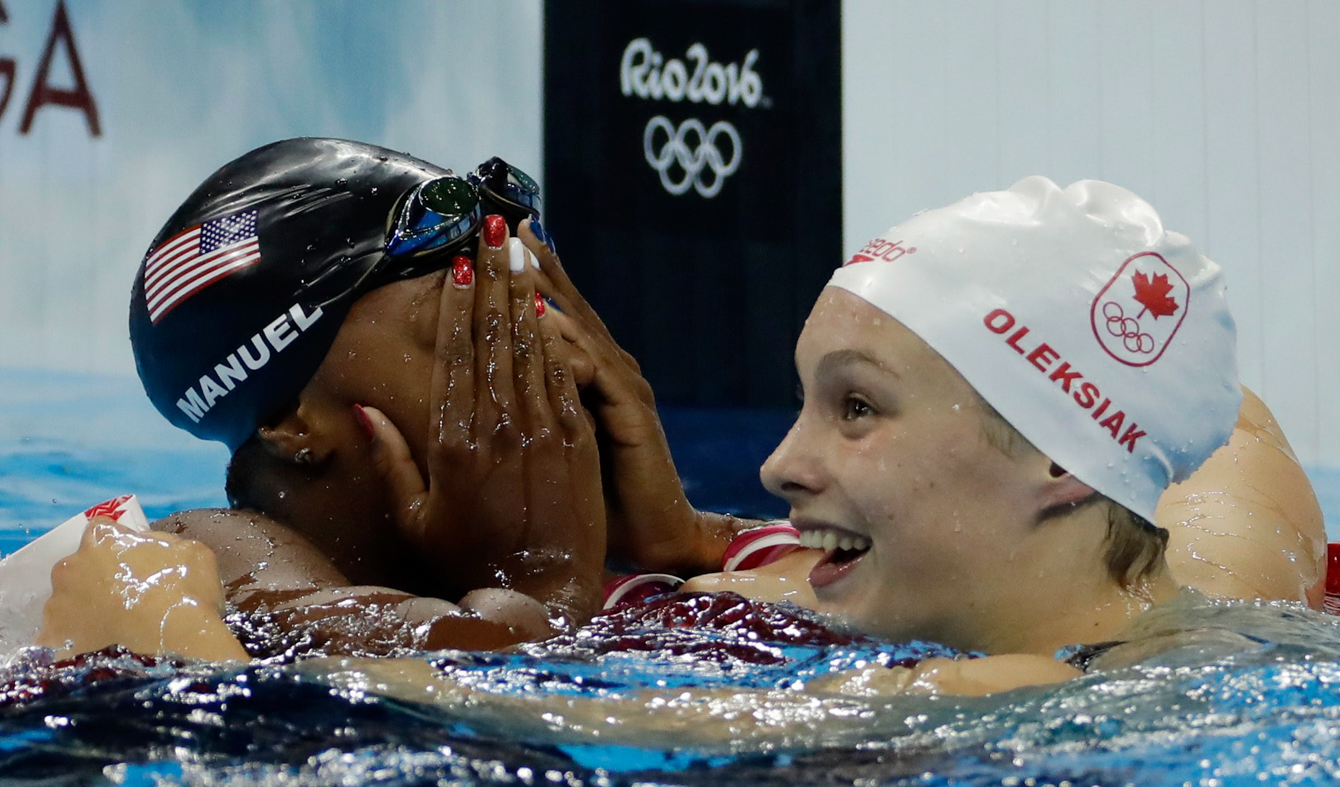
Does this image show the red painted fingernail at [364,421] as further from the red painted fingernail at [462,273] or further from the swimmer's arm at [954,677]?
the swimmer's arm at [954,677]

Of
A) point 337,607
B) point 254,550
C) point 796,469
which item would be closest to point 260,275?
point 254,550

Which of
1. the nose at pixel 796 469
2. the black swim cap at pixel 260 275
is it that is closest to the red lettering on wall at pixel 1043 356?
the nose at pixel 796 469

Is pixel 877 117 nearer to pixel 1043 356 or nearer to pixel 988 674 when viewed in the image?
pixel 1043 356

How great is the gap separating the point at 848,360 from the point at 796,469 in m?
0.19

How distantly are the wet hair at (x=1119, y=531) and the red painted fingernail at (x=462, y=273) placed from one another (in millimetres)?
1030

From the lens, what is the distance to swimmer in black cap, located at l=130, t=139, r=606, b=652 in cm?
271

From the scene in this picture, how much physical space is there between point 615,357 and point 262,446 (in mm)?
747

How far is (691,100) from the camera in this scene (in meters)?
7.89

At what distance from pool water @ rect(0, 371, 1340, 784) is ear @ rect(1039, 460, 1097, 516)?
225 millimetres

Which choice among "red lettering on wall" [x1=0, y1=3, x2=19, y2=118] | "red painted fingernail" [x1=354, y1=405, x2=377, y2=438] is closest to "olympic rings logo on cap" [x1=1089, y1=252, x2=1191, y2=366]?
"red painted fingernail" [x1=354, y1=405, x2=377, y2=438]

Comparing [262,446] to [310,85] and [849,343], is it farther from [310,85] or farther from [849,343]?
[310,85]

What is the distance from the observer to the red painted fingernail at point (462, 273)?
2.80 m

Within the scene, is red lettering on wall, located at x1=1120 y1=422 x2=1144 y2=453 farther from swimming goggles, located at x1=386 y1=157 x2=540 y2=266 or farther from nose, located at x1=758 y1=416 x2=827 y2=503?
swimming goggles, located at x1=386 y1=157 x2=540 y2=266

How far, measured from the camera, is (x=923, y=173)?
8.89 meters
